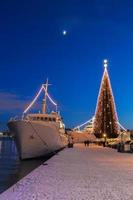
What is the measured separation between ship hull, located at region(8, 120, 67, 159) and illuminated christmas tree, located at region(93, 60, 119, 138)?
4245 centimetres

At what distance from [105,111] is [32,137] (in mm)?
49389

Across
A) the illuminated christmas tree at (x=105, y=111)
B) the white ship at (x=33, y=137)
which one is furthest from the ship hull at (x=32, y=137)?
the illuminated christmas tree at (x=105, y=111)

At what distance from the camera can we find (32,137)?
4000cm

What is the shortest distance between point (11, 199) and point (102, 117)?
78.3m

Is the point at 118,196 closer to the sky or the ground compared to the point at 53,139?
closer to the ground

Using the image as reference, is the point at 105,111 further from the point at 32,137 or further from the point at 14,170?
the point at 14,170

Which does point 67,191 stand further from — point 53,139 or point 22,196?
point 53,139

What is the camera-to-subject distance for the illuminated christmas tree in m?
85.1

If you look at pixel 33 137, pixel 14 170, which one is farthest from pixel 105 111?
pixel 14 170

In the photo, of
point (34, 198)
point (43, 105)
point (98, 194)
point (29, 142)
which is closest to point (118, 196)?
point (98, 194)

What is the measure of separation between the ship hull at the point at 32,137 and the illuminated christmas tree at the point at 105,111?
42445 mm

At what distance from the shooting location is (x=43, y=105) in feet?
170

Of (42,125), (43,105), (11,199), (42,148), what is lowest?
(11,199)

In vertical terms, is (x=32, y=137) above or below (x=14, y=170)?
above
